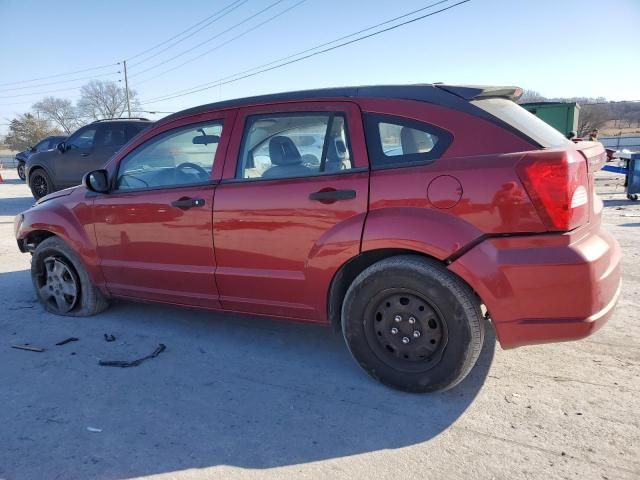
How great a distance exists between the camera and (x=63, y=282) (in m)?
4.67

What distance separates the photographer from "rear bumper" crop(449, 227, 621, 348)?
263 centimetres

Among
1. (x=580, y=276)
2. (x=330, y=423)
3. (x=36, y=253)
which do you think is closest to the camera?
(x=580, y=276)

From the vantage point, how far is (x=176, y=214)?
3729 mm

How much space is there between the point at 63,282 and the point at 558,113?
753 inches

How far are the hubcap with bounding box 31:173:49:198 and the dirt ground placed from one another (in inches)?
391

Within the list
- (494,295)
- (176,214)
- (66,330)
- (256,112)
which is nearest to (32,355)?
(66,330)

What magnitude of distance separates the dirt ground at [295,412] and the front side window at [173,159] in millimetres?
1283

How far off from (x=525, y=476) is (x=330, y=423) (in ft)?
3.36

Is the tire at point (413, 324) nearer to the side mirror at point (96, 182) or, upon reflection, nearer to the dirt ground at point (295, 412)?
the dirt ground at point (295, 412)

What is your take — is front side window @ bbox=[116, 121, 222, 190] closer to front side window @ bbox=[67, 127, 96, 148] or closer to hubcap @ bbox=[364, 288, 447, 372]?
hubcap @ bbox=[364, 288, 447, 372]

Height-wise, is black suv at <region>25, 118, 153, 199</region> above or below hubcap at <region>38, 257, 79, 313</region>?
above

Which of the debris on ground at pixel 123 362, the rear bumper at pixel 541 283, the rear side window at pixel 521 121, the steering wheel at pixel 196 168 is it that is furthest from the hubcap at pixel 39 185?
the rear bumper at pixel 541 283

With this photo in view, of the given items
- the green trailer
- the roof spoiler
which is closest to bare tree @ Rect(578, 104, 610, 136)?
the green trailer

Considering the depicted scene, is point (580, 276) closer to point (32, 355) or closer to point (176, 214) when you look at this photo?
point (176, 214)
